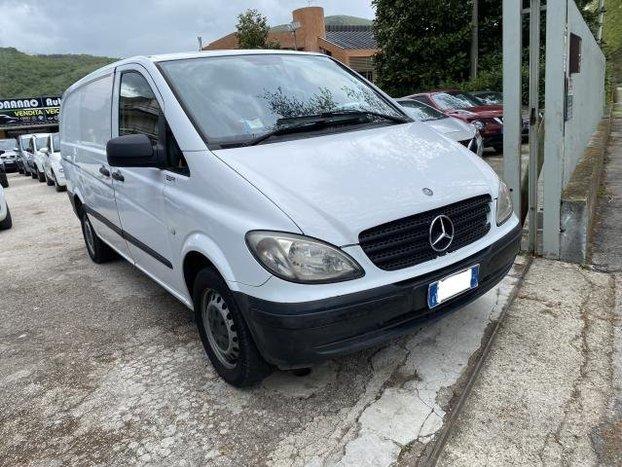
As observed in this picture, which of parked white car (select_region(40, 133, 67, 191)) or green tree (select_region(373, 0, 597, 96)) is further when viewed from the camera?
green tree (select_region(373, 0, 597, 96))

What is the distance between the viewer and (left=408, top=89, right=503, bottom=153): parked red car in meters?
10.3

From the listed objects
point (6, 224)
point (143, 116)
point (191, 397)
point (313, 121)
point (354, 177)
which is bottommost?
point (191, 397)

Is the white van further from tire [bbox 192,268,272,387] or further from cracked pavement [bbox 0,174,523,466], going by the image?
cracked pavement [bbox 0,174,523,466]

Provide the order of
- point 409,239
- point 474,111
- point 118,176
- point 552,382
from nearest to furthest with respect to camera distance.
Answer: point 409,239
point 552,382
point 118,176
point 474,111

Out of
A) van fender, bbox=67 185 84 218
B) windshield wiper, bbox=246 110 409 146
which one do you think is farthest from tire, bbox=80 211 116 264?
windshield wiper, bbox=246 110 409 146

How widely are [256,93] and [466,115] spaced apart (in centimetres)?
814

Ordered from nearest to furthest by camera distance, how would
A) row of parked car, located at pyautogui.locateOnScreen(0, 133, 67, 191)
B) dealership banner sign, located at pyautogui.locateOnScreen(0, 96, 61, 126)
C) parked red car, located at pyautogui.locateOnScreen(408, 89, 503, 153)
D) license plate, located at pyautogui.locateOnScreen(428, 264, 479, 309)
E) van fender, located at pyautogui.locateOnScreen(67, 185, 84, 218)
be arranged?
license plate, located at pyautogui.locateOnScreen(428, 264, 479, 309)
van fender, located at pyautogui.locateOnScreen(67, 185, 84, 218)
parked red car, located at pyautogui.locateOnScreen(408, 89, 503, 153)
row of parked car, located at pyautogui.locateOnScreen(0, 133, 67, 191)
dealership banner sign, located at pyautogui.locateOnScreen(0, 96, 61, 126)

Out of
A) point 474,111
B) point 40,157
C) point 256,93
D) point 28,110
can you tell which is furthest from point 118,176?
point 28,110

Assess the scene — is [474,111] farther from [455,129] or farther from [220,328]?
[220,328]

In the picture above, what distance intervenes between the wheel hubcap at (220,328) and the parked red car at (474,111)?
799 centimetres

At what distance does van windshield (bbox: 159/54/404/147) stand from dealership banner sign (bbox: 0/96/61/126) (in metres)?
40.1

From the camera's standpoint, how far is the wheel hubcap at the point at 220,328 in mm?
2709

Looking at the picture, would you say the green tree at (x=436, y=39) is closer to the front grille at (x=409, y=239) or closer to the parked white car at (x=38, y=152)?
the parked white car at (x=38, y=152)

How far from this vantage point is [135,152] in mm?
2945
